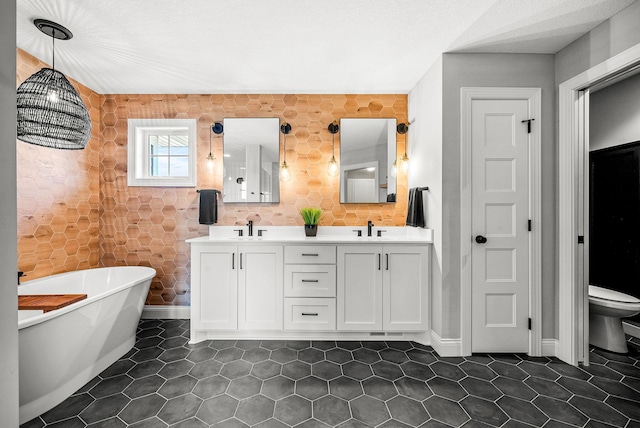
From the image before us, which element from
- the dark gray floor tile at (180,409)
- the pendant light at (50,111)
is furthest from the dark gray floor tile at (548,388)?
the pendant light at (50,111)

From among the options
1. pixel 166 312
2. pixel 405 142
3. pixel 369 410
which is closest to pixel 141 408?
pixel 369 410

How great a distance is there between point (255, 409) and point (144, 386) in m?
0.84

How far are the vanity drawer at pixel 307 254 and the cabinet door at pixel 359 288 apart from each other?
13 cm

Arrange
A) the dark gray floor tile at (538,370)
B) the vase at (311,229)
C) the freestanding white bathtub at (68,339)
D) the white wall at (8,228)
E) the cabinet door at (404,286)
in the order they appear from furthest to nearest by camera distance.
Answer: the vase at (311,229), the cabinet door at (404,286), the dark gray floor tile at (538,370), the freestanding white bathtub at (68,339), the white wall at (8,228)

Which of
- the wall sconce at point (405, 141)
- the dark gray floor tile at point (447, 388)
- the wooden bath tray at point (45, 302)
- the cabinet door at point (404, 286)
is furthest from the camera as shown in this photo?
the wall sconce at point (405, 141)

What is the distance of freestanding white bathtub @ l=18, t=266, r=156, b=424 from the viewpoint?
161 cm

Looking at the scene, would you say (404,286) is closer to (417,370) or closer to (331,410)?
(417,370)

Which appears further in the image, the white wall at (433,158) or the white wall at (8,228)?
the white wall at (433,158)

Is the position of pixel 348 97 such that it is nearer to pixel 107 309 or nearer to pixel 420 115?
pixel 420 115

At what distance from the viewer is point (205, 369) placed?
2145 mm

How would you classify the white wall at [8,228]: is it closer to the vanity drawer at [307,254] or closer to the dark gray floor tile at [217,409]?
the dark gray floor tile at [217,409]

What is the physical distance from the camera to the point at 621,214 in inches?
114

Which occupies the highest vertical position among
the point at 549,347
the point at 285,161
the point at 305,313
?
the point at 285,161

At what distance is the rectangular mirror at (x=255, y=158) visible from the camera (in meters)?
3.13
